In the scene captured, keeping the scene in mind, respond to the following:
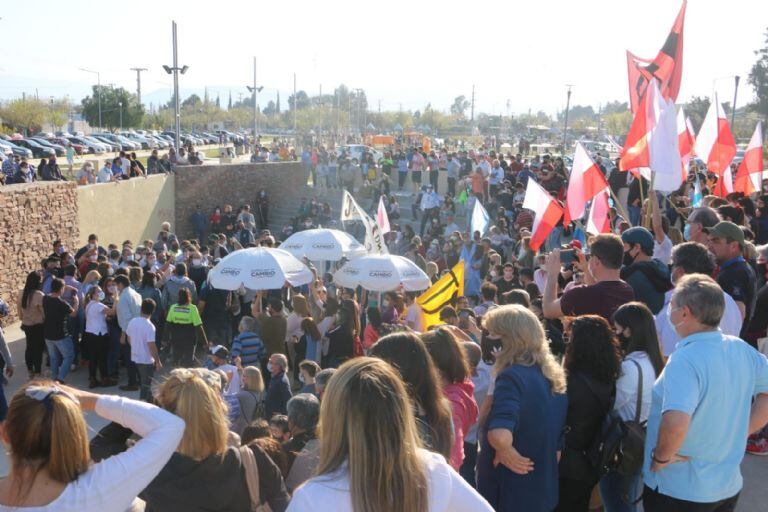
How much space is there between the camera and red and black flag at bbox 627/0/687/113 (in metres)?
10.7

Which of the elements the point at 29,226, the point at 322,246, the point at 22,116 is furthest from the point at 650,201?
the point at 22,116

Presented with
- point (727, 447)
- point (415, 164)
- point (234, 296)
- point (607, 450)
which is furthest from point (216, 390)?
point (415, 164)

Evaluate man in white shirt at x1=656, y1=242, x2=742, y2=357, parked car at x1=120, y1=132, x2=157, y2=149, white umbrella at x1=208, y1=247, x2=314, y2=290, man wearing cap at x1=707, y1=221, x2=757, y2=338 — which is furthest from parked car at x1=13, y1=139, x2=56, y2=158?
man in white shirt at x1=656, y1=242, x2=742, y2=357

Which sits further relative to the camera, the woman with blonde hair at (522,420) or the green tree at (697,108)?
the green tree at (697,108)

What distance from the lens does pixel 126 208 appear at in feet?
71.9

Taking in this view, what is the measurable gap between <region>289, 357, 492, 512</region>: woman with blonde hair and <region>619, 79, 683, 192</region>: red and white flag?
6.93 m

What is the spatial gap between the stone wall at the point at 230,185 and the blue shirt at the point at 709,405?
75.2 feet

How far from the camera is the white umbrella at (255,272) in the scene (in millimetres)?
10133

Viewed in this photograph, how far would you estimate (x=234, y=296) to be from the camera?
11938 millimetres

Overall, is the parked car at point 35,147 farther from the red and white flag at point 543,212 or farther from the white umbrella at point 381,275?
the red and white flag at point 543,212

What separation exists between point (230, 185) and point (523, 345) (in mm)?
24796

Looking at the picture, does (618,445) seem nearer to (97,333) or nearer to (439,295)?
(439,295)

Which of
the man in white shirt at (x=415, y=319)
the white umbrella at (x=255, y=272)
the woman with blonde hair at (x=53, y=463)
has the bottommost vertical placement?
the man in white shirt at (x=415, y=319)

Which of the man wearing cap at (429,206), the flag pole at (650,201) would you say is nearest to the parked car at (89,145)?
the man wearing cap at (429,206)
